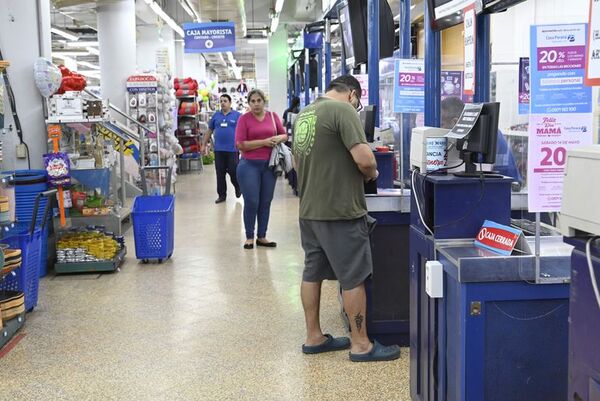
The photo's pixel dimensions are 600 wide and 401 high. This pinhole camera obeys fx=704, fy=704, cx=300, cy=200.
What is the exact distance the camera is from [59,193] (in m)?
6.34

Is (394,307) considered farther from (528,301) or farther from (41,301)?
(41,301)

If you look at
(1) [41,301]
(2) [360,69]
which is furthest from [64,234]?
(2) [360,69]

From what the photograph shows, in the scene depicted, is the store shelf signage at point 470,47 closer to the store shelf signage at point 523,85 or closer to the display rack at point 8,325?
the store shelf signage at point 523,85

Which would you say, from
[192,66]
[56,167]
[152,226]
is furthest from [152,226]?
[192,66]

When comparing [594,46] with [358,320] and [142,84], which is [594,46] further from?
[142,84]

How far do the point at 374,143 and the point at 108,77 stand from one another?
28.9 ft

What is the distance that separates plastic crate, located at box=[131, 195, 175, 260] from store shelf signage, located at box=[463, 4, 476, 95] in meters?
4.02

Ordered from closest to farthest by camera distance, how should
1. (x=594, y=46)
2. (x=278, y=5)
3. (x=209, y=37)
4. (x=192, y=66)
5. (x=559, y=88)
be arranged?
(x=594, y=46) < (x=559, y=88) < (x=209, y=37) < (x=278, y=5) < (x=192, y=66)

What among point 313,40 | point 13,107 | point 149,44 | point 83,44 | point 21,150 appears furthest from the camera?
point 83,44

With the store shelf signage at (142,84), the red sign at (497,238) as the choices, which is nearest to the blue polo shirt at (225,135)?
the store shelf signage at (142,84)

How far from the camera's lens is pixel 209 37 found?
594 inches

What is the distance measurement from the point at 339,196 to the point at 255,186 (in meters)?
3.29

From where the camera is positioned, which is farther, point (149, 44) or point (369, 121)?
point (149, 44)

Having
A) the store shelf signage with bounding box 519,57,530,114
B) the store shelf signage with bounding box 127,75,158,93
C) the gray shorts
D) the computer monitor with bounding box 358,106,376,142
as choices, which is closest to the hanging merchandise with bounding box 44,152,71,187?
the computer monitor with bounding box 358,106,376,142
